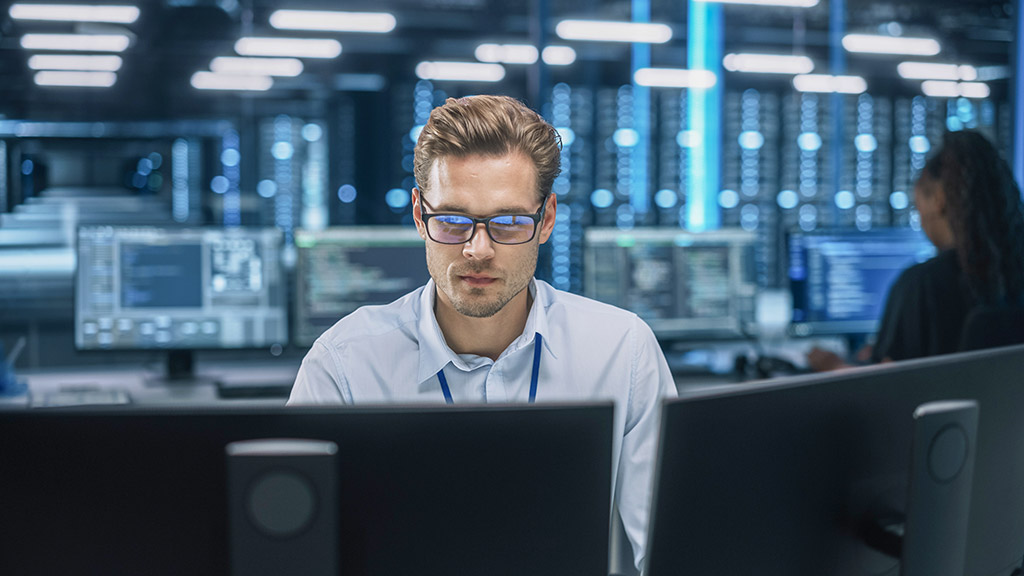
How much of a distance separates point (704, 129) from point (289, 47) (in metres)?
2.43

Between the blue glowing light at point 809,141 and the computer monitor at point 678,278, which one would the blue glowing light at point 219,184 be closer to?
the computer monitor at point 678,278

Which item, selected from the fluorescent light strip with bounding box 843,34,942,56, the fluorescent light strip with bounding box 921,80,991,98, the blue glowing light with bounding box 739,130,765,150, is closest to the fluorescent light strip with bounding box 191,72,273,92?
the blue glowing light with bounding box 739,130,765,150

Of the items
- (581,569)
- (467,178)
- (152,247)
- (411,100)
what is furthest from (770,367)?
(411,100)

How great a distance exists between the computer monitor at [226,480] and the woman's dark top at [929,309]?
169cm

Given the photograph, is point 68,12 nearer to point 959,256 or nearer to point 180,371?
point 180,371

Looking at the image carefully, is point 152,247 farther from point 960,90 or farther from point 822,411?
point 960,90

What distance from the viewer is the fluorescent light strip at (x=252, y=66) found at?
4500 millimetres

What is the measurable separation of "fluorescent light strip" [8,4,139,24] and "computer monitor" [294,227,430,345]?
2.41m

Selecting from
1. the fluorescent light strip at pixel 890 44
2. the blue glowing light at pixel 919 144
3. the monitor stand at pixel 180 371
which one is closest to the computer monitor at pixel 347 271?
the monitor stand at pixel 180 371

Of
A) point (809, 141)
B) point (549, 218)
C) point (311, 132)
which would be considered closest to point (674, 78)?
point (809, 141)

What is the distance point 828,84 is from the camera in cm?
513

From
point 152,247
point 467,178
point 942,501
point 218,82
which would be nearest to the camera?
point 942,501

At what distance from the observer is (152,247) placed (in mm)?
2557

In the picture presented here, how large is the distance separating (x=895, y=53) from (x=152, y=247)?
4475 millimetres
